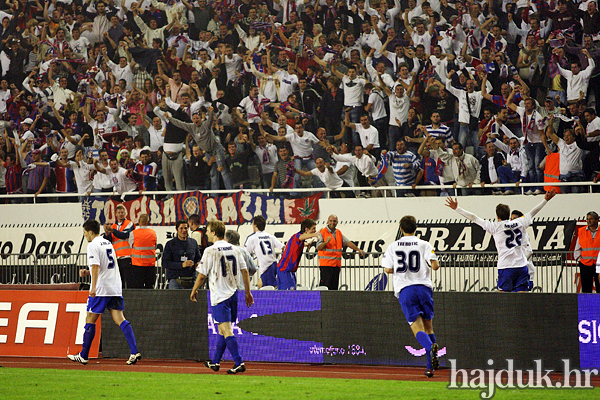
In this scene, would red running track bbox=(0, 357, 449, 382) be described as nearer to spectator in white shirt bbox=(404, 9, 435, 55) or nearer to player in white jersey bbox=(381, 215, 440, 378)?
player in white jersey bbox=(381, 215, 440, 378)

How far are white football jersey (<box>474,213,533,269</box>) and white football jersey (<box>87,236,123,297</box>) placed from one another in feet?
17.7

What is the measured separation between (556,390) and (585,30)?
37.7 feet

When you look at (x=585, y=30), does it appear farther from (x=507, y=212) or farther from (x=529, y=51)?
(x=507, y=212)

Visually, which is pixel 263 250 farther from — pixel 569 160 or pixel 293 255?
pixel 569 160

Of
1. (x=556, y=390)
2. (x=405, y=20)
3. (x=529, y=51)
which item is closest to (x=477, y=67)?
(x=529, y=51)

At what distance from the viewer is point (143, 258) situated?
1409cm

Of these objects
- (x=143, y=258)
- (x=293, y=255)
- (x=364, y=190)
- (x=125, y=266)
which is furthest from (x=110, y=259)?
(x=364, y=190)

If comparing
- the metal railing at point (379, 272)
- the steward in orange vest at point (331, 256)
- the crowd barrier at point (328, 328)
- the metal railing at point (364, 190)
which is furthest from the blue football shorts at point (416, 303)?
the metal railing at point (364, 190)

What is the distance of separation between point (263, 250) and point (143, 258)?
2.13 m

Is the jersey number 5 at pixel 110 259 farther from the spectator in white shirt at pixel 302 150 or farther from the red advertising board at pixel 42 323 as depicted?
the spectator in white shirt at pixel 302 150

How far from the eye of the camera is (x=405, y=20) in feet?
Answer: 64.3

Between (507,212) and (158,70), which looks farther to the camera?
(158,70)

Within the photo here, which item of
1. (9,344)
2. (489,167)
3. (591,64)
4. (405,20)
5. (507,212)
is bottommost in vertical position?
(9,344)

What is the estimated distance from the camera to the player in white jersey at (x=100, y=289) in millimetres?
10594
